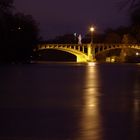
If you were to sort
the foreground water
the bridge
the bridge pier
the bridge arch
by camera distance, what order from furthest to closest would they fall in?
the bridge, the bridge arch, the bridge pier, the foreground water

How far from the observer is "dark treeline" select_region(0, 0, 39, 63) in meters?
84.7

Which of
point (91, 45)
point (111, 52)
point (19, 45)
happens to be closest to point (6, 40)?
point (19, 45)

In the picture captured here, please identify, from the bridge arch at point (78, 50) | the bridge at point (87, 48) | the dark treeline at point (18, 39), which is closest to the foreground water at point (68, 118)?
the dark treeline at point (18, 39)

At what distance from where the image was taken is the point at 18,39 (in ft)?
311

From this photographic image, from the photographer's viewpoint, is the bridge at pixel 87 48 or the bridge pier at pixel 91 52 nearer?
the bridge pier at pixel 91 52

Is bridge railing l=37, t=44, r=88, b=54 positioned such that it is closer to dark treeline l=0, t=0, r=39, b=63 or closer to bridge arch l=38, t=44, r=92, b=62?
bridge arch l=38, t=44, r=92, b=62

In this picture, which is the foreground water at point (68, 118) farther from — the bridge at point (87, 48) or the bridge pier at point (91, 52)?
the bridge at point (87, 48)

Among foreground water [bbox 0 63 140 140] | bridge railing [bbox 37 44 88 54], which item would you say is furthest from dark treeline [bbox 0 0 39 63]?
foreground water [bbox 0 63 140 140]

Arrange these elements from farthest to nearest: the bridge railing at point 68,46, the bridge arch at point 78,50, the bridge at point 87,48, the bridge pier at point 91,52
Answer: the bridge at point 87,48 → the bridge arch at point 78,50 → the bridge pier at point 91,52 → the bridge railing at point 68,46

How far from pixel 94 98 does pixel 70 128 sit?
→ 7.26 metres

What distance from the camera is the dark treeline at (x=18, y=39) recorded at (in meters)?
84.7

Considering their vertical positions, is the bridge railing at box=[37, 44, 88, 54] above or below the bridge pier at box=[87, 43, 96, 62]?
above

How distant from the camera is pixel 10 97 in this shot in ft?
57.3

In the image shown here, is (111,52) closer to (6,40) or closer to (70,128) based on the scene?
(6,40)
